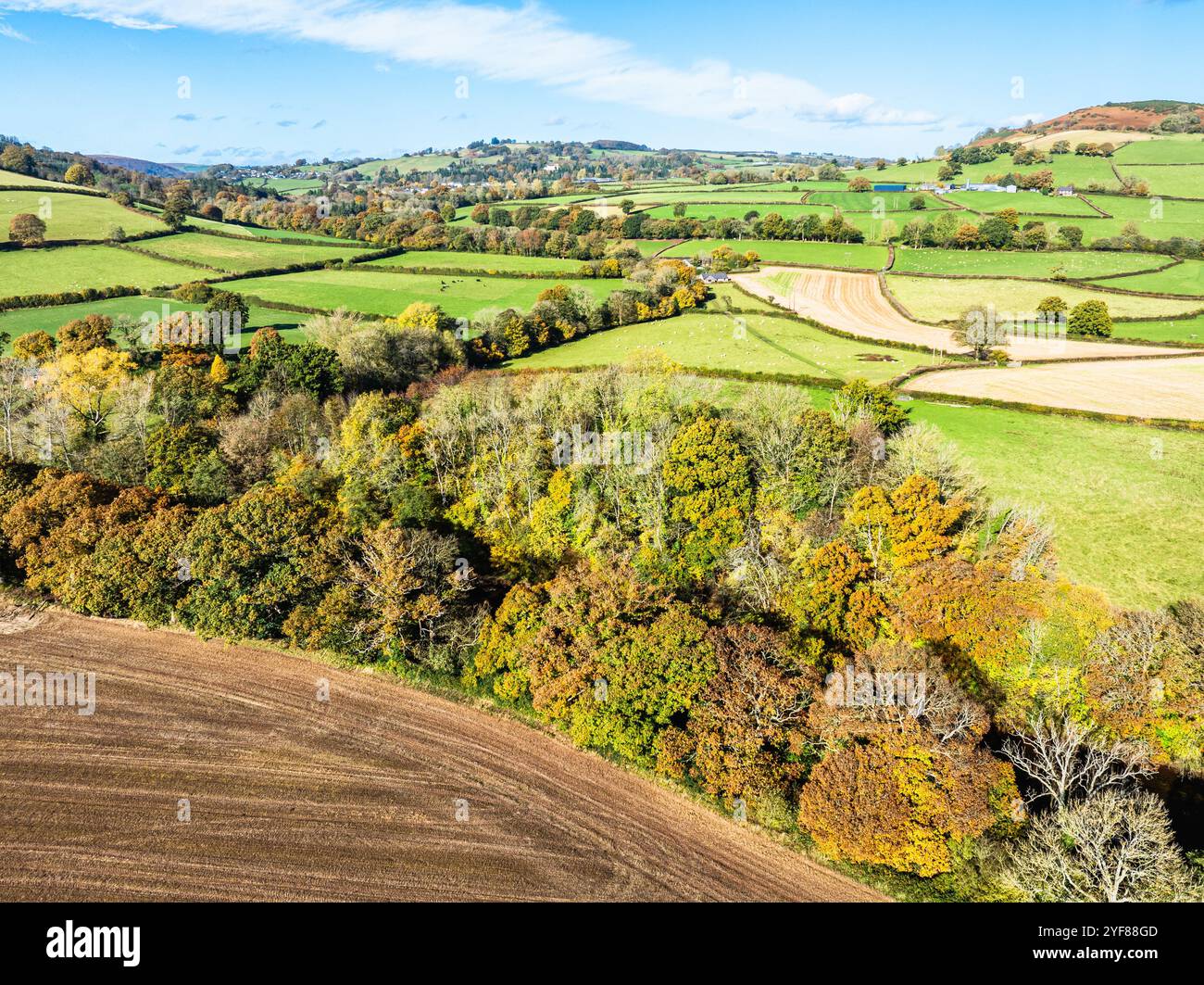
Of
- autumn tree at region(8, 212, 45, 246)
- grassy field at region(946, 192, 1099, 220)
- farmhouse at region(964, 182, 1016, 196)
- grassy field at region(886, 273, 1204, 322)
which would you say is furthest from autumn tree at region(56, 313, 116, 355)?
farmhouse at region(964, 182, 1016, 196)

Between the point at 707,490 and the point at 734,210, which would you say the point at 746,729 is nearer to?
the point at 707,490

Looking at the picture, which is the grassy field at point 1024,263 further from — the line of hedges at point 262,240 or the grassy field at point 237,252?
the line of hedges at point 262,240

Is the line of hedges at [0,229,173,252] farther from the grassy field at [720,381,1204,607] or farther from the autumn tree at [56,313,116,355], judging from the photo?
the grassy field at [720,381,1204,607]

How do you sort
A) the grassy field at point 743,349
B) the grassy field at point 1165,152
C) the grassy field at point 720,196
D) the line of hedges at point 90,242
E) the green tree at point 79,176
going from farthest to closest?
the grassy field at point 720,196
the grassy field at point 1165,152
the green tree at point 79,176
the line of hedges at point 90,242
the grassy field at point 743,349

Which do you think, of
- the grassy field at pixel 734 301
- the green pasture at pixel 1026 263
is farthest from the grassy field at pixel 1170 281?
the grassy field at pixel 734 301

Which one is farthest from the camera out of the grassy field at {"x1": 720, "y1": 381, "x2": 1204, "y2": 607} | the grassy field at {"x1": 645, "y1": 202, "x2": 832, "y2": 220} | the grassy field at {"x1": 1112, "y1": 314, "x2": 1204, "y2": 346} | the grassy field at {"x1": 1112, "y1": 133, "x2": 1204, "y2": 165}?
the grassy field at {"x1": 1112, "y1": 133, "x2": 1204, "y2": 165}

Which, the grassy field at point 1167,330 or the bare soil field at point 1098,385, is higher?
the grassy field at point 1167,330
